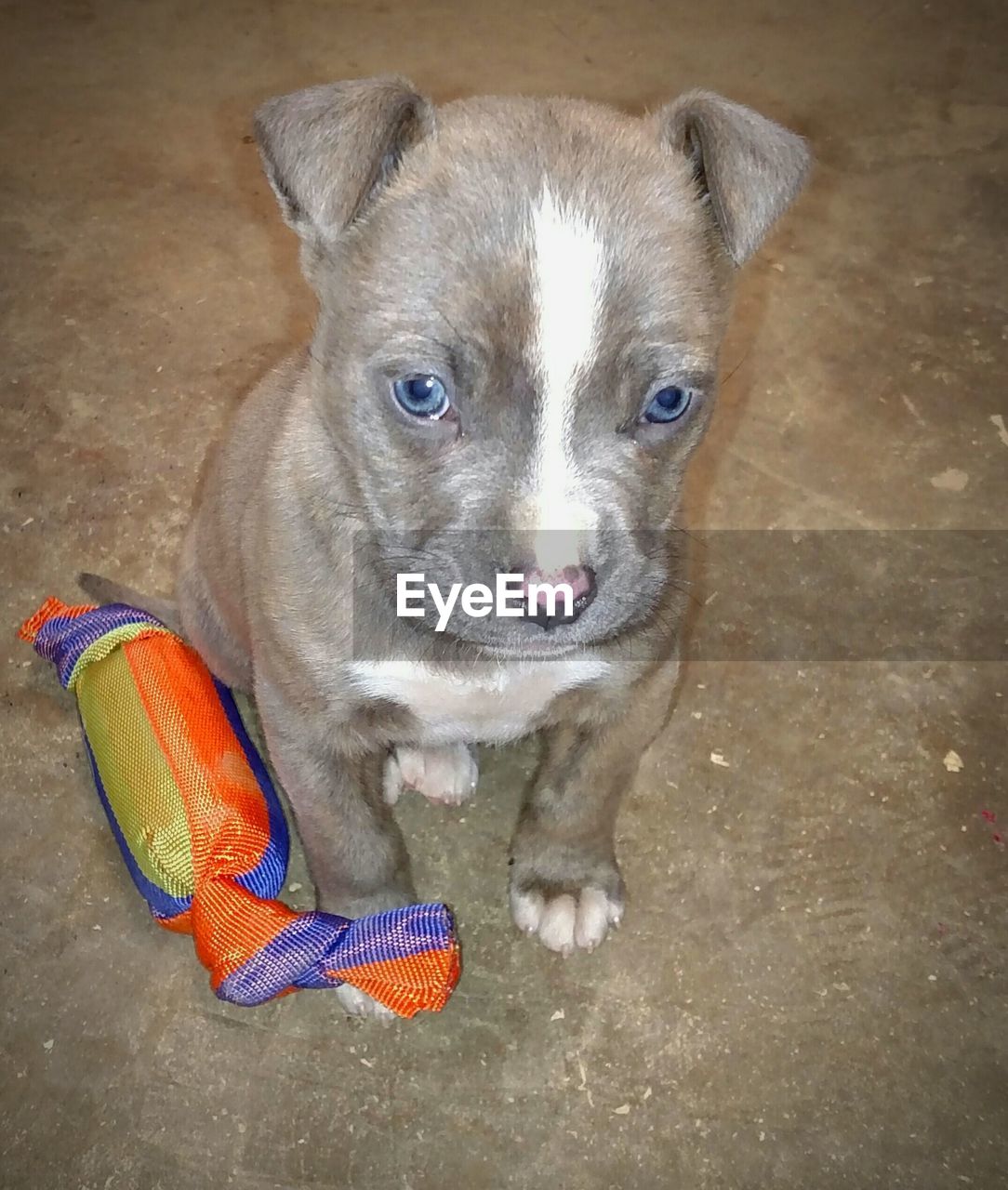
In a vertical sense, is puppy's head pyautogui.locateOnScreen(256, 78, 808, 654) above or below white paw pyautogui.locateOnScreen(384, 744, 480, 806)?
above

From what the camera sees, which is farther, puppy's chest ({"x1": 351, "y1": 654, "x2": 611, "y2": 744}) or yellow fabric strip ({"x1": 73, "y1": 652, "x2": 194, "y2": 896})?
yellow fabric strip ({"x1": 73, "y1": 652, "x2": 194, "y2": 896})

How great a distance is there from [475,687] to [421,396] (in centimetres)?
70

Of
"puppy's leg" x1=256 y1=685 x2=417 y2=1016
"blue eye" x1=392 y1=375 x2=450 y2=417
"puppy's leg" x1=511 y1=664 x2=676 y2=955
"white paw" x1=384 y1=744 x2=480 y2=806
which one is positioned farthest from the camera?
"white paw" x1=384 y1=744 x2=480 y2=806

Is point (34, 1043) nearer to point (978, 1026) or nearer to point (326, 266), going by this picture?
point (326, 266)

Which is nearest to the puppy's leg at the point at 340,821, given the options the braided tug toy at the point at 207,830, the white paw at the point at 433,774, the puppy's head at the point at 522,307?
the braided tug toy at the point at 207,830

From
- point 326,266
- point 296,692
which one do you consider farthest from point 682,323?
point 296,692

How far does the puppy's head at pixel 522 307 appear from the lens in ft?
6.00

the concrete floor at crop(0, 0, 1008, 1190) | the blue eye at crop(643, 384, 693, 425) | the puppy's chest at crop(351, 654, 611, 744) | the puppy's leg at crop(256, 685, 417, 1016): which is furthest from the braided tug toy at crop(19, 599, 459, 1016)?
the blue eye at crop(643, 384, 693, 425)

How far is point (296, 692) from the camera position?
2381 mm

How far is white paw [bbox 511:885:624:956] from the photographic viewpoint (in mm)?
2758

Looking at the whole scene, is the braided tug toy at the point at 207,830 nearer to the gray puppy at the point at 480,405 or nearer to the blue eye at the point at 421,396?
the gray puppy at the point at 480,405

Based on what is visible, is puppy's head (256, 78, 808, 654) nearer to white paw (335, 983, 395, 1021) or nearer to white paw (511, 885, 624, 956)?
white paw (511, 885, 624, 956)

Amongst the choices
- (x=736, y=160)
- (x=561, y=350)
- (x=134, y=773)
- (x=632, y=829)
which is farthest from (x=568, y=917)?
(x=736, y=160)

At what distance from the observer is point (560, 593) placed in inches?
73.6
